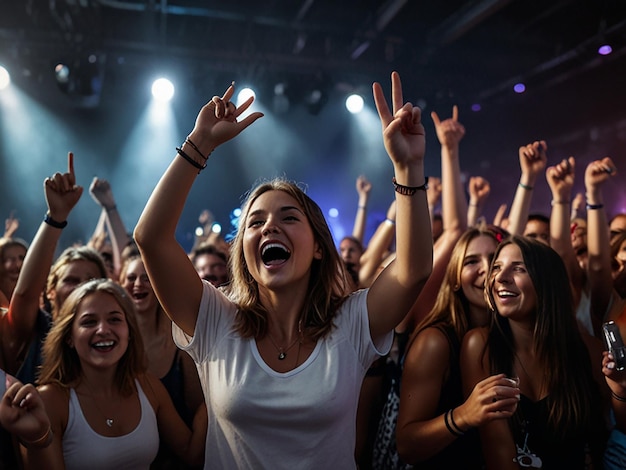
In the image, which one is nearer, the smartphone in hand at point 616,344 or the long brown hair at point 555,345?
the smartphone in hand at point 616,344

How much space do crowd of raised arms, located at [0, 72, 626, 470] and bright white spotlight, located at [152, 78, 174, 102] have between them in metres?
6.55

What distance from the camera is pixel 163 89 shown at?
890cm

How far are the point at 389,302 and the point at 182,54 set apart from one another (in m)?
7.52

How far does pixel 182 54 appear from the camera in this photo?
26.8 feet

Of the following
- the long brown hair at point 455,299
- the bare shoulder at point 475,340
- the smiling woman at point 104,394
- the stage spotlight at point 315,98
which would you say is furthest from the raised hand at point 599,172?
Answer: the stage spotlight at point 315,98

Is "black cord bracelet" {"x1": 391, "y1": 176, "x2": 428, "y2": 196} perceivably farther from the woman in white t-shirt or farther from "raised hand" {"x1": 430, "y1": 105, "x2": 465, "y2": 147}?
"raised hand" {"x1": 430, "y1": 105, "x2": 465, "y2": 147}

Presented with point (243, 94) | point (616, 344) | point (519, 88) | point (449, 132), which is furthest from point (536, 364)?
point (243, 94)

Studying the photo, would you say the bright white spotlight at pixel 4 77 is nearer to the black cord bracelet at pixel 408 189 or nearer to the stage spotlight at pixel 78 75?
the stage spotlight at pixel 78 75

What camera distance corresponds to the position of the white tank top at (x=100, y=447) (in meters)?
1.82

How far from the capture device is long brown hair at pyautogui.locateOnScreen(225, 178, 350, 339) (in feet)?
5.41

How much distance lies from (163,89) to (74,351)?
7.49 m

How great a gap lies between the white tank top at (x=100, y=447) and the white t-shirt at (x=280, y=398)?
46 cm

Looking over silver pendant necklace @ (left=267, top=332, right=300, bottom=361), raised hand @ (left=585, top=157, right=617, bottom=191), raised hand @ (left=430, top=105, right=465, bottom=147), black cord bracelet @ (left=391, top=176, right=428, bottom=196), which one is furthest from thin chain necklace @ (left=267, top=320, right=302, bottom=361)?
raised hand @ (left=585, top=157, right=617, bottom=191)

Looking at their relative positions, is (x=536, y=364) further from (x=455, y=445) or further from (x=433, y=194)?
(x=433, y=194)
